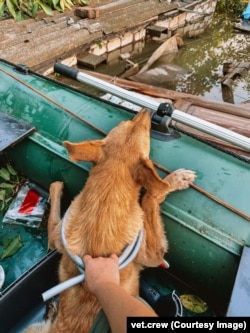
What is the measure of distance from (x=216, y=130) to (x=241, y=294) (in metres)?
1.29

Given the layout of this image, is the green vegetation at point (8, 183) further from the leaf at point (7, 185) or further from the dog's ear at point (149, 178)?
the dog's ear at point (149, 178)

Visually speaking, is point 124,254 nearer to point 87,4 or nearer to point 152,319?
point 152,319

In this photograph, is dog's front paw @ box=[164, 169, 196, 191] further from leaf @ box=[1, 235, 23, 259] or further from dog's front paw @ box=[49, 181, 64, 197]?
leaf @ box=[1, 235, 23, 259]

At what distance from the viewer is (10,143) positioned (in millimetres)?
3072

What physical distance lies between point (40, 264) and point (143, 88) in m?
3.88

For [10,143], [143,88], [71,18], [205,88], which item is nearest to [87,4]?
[71,18]

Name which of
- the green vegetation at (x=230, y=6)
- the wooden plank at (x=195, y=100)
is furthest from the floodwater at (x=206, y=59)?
the wooden plank at (x=195, y=100)

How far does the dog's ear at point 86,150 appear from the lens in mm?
2389

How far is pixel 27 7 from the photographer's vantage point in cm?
797

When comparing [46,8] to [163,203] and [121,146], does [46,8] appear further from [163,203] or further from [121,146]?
[163,203]

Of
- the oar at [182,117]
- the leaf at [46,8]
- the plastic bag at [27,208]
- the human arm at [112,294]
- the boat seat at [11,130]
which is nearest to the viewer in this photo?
the human arm at [112,294]

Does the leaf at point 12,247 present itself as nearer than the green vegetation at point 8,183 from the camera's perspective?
Yes

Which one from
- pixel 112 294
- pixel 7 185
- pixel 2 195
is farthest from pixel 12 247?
pixel 112 294

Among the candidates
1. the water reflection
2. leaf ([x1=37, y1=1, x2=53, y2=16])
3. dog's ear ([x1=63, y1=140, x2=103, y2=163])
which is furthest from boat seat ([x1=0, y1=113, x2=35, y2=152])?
leaf ([x1=37, y1=1, x2=53, y2=16])
